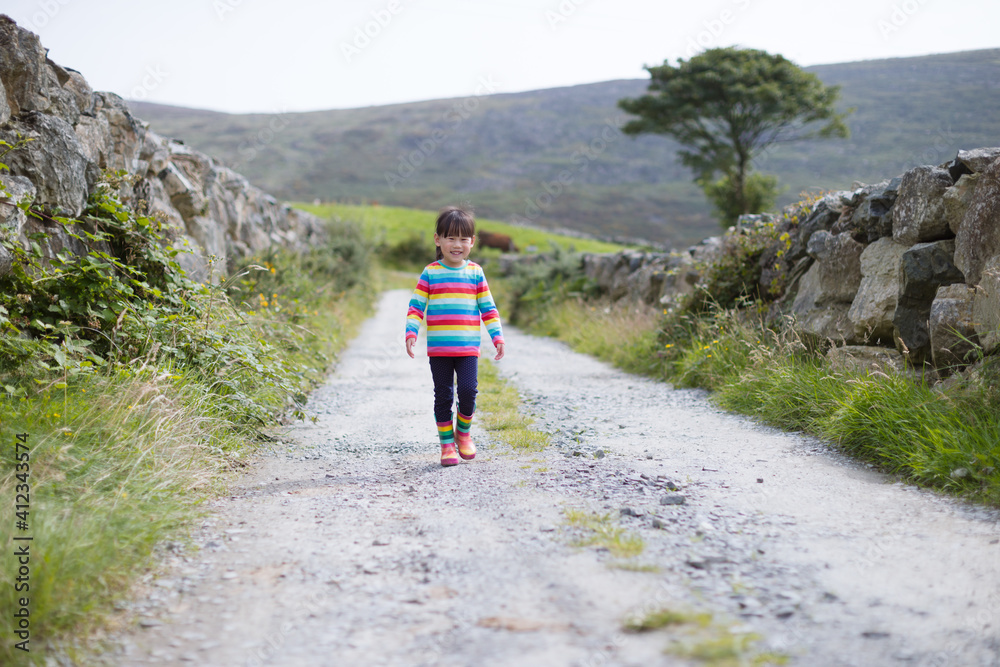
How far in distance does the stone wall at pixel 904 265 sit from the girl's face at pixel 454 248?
3.13 m

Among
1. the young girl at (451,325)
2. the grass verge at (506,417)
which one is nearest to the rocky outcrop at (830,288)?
the grass verge at (506,417)

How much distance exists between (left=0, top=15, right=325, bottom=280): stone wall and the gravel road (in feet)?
7.41

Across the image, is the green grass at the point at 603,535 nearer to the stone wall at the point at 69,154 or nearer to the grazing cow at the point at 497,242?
the stone wall at the point at 69,154

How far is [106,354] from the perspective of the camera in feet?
13.2

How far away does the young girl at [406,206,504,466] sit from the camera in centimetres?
416

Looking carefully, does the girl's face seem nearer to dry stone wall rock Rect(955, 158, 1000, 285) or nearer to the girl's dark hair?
the girl's dark hair

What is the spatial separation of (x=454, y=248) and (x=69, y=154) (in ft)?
9.06

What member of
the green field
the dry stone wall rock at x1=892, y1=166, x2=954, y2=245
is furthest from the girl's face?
the green field

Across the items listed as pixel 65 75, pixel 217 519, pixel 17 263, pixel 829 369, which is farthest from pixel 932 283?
pixel 65 75

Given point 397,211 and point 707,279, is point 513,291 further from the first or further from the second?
point 397,211

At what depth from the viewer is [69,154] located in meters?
4.36

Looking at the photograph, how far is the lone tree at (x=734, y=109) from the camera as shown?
2330cm

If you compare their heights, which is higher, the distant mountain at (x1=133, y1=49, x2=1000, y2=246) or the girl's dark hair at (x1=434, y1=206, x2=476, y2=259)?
the distant mountain at (x1=133, y1=49, x2=1000, y2=246)

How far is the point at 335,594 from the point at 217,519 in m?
1.08
